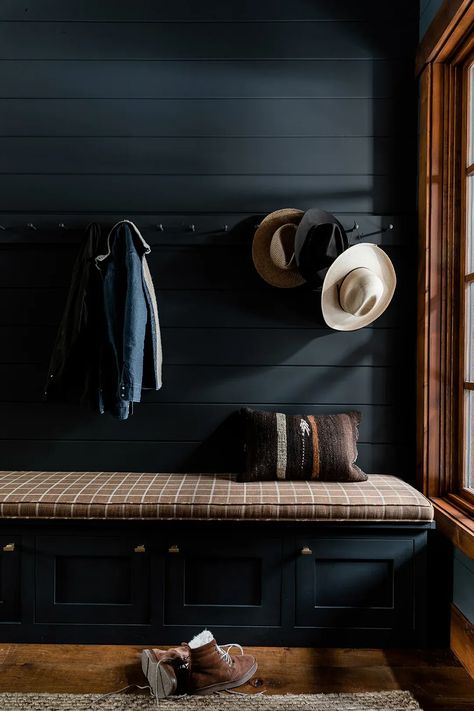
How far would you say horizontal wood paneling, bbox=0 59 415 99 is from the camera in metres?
2.57

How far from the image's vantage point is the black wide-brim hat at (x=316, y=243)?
7.63 ft

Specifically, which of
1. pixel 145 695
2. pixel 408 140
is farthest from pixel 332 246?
pixel 145 695

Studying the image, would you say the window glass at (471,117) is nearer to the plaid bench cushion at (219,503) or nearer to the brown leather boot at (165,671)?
the plaid bench cushion at (219,503)

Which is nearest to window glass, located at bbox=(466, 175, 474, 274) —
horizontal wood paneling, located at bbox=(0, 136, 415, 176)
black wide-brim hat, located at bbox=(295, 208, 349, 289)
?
horizontal wood paneling, located at bbox=(0, 136, 415, 176)

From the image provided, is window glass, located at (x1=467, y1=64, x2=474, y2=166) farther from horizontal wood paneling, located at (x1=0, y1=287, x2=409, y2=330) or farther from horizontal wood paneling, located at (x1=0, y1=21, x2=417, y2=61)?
horizontal wood paneling, located at (x1=0, y1=287, x2=409, y2=330)

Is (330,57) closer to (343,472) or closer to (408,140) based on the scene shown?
(408,140)

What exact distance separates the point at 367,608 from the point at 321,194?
1.79 meters

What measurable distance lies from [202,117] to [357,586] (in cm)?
215

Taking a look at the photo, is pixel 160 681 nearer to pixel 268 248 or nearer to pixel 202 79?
pixel 268 248

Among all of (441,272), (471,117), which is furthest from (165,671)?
(471,117)

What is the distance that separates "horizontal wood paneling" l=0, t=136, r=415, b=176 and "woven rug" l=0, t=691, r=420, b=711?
212 cm

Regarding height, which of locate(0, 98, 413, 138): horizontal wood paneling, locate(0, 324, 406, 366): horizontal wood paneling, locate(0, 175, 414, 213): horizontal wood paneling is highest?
locate(0, 98, 413, 138): horizontal wood paneling

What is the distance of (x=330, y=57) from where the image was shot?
2.58m

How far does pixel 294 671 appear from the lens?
77.9 inches
